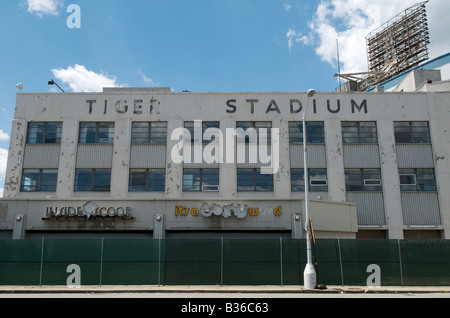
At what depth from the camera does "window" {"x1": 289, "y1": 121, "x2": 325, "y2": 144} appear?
95.8 feet

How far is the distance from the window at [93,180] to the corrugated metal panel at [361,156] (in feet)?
57.7

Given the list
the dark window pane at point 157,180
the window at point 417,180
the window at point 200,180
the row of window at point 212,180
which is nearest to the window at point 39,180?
the row of window at point 212,180

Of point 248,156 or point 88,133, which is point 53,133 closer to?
point 88,133

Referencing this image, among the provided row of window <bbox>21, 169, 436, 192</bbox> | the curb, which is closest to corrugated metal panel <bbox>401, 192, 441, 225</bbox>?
row of window <bbox>21, 169, 436, 192</bbox>

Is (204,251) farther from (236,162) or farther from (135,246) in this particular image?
(236,162)

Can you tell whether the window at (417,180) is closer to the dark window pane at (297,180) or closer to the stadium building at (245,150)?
the stadium building at (245,150)

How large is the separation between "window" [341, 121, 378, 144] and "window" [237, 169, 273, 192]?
21.7 ft

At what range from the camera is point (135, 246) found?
64.0ft

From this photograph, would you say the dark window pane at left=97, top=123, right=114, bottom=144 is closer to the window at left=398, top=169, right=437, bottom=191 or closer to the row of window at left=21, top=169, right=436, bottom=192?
the row of window at left=21, top=169, right=436, bottom=192

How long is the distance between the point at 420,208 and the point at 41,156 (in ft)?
91.8

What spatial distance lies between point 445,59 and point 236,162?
2844cm

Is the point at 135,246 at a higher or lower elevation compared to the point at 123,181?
lower

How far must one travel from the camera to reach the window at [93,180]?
28.3 metres

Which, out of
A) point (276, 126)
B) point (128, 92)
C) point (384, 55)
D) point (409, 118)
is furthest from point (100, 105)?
point (384, 55)
